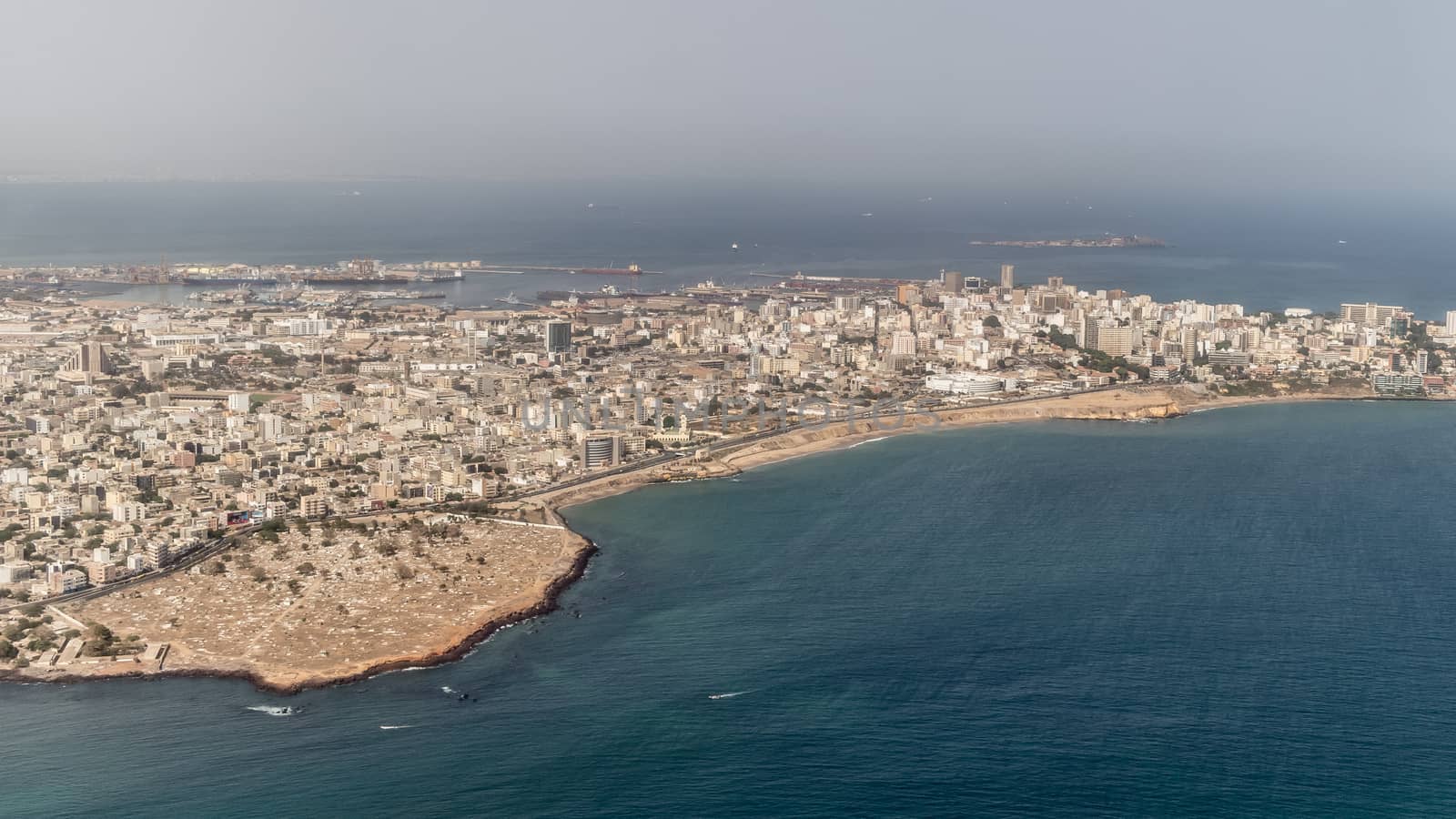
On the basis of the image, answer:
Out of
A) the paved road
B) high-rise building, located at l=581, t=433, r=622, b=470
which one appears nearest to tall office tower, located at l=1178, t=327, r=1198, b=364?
the paved road

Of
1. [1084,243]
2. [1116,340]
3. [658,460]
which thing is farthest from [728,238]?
[658,460]

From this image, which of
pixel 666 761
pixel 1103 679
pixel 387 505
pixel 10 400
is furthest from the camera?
pixel 10 400

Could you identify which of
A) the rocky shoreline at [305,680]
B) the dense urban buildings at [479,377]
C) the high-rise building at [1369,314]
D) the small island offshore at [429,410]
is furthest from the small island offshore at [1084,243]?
the rocky shoreline at [305,680]

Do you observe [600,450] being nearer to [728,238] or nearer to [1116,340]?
[1116,340]

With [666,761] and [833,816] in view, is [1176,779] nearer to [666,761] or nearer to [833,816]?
[833,816]

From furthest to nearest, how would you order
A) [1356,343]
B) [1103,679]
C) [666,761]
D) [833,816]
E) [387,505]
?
[1356,343] → [387,505] → [1103,679] → [666,761] → [833,816]

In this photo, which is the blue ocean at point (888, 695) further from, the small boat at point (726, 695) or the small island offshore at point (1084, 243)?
the small island offshore at point (1084, 243)

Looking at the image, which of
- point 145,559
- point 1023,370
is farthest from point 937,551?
point 1023,370
